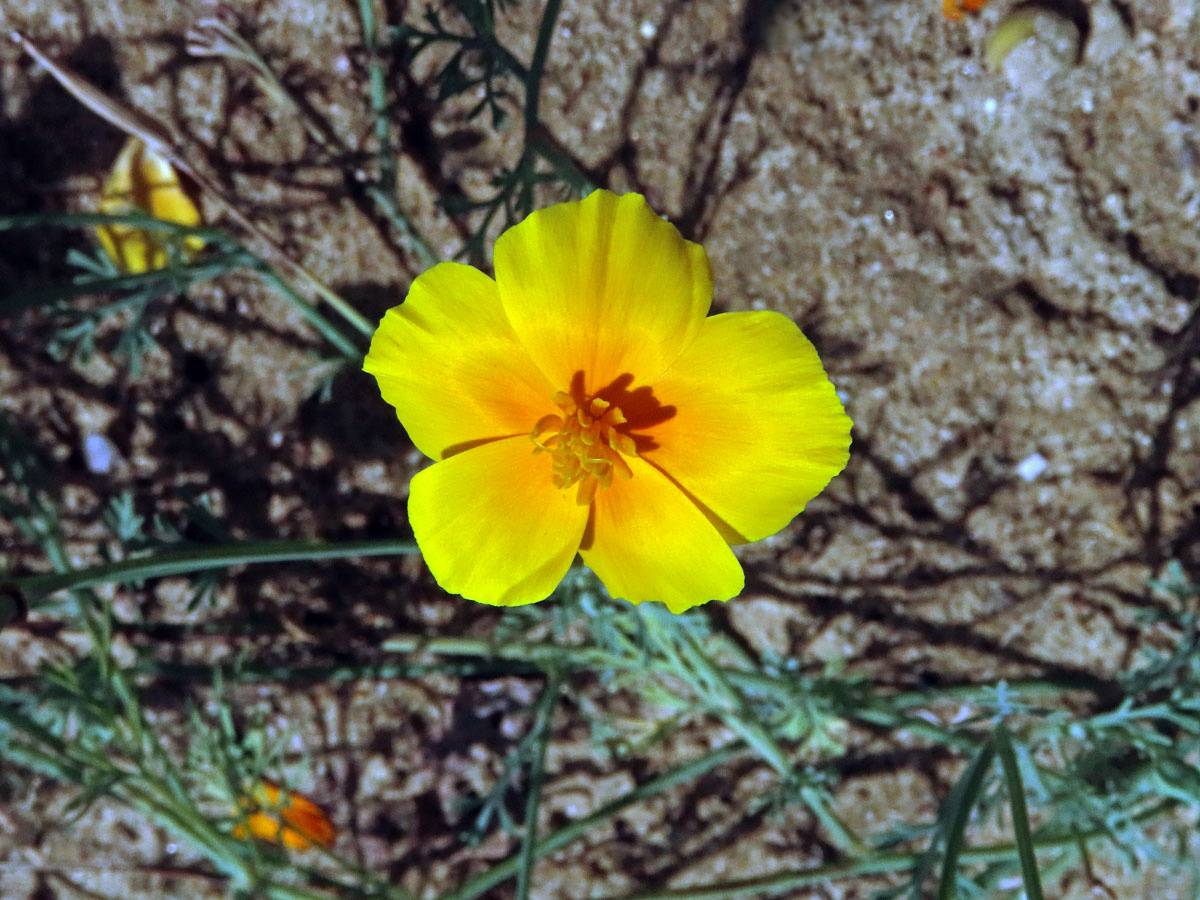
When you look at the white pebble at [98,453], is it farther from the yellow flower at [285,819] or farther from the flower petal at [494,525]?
the flower petal at [494,525]

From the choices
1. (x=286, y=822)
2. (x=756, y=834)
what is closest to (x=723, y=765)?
(x=756, y=834)

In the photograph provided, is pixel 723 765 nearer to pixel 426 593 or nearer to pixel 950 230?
pixel 426 593

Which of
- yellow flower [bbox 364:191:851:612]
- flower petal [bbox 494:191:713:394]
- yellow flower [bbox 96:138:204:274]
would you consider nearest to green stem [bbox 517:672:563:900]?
yellow flower [bbox 364:191:851:612]

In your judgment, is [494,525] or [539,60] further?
[539,60]

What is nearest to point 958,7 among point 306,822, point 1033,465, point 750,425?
point 1033,465

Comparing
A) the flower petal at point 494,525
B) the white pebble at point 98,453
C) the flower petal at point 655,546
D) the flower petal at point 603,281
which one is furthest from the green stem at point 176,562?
the white pebble at point 98,453

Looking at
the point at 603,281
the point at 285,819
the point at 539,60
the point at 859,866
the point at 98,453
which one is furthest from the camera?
the point at 98,453

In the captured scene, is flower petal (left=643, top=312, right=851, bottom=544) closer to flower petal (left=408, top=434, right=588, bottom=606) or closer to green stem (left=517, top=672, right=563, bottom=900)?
flower petal (left=408, top=434, right=588, bottom=606)

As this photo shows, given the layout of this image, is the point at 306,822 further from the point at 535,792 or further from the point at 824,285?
the point at 824,285
